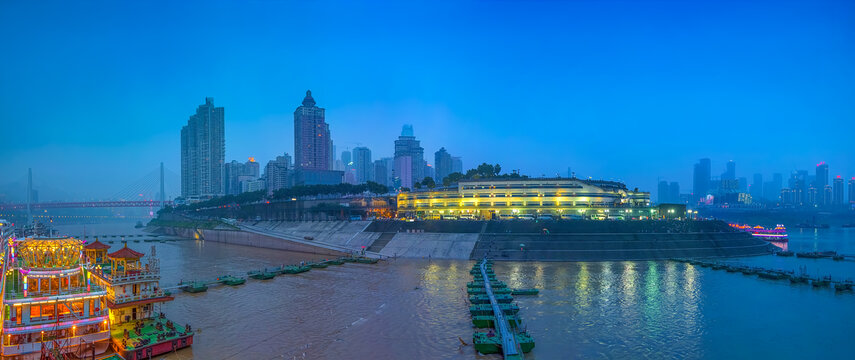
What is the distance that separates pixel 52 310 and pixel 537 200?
342ft

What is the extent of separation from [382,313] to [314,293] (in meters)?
14.2

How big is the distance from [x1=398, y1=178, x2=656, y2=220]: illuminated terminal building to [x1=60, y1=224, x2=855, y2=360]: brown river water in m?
43.4

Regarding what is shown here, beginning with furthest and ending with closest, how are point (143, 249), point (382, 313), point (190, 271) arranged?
point (143, 249)
point (190, 271)
point (382, 313)

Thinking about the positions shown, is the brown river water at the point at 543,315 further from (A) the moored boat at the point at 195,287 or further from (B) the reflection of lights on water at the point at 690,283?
(A) the moored boat at the point at 195,287

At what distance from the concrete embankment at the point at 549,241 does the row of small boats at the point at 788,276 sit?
976 centimetres

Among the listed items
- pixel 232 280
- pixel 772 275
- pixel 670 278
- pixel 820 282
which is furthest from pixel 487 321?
pixel 820 282

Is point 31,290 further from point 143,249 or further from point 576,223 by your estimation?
point 143,249

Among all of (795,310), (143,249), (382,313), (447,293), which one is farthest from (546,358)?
(143,249)

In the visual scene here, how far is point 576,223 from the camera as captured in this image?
91.0 m

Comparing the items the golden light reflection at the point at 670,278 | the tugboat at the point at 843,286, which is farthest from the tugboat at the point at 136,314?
the tugboat at the point at 843,286

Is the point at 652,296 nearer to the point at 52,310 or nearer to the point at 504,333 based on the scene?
the point at 504,333

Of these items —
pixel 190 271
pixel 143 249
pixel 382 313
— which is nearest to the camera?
pixel 382 313

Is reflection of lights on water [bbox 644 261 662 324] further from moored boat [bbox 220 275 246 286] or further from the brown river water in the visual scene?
moored boat [bbox 220 275 246 286]

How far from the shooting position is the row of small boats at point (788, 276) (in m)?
59.9
